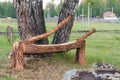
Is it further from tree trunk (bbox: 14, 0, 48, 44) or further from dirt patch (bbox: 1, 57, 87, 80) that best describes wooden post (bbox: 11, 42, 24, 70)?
tree trunk (bbox: 14, 0, 48, 44)

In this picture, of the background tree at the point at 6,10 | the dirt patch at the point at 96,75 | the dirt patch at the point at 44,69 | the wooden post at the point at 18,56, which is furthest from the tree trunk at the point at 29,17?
the background tree at the point at 6,10

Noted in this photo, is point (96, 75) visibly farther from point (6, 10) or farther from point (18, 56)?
point (6, 10)

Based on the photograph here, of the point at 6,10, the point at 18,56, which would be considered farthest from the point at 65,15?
the point at 6,10

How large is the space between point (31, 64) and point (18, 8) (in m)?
1.46

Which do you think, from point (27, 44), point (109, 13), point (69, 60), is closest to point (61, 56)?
point (69, 60)

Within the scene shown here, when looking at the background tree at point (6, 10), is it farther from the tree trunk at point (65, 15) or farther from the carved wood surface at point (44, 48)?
the carved wood surface at point (44, 48)

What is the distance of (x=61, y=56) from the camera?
989 centimetres

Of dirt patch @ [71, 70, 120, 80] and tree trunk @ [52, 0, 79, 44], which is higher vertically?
tree trunk @ [52, 0, 79, 44]

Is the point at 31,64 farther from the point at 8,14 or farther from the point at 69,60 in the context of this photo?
the point at 8,14

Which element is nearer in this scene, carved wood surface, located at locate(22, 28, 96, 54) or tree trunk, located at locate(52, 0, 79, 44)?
carved wood surface, located at locate(22, 28, 96, 54)

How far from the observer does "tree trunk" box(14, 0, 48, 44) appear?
9242 mm

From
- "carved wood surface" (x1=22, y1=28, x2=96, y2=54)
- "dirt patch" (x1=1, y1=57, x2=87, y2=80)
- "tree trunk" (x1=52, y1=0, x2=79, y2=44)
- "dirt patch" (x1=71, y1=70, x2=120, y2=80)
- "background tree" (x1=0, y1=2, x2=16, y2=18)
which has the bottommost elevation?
"background tree" (x1=0, y1=2, x2=16, y2=18)

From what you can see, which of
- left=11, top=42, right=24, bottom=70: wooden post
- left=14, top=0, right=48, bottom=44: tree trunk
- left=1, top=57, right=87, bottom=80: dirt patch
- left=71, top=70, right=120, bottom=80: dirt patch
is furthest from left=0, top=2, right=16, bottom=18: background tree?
left=71, top=70, right=120, bottom=80: dirt patch

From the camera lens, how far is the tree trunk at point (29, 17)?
9.24 m
